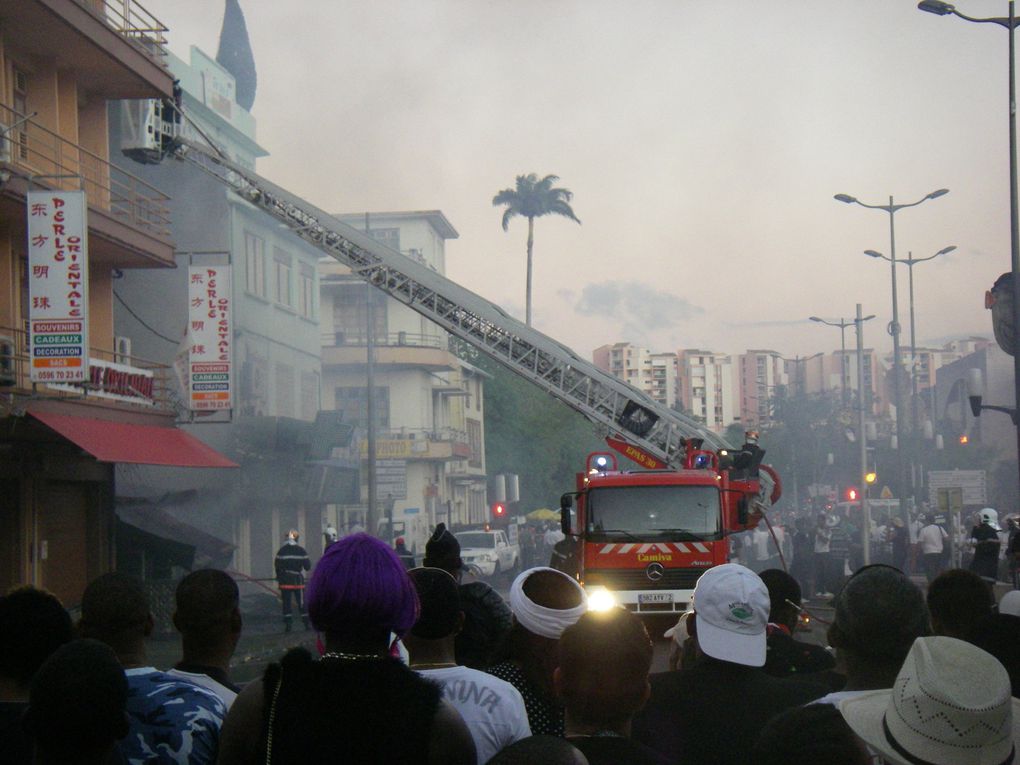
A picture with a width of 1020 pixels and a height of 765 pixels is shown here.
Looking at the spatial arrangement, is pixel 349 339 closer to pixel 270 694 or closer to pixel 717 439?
pixel 717 439

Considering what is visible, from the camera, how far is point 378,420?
200 feet

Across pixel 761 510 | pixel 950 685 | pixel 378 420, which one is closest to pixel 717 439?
pixel 761 510

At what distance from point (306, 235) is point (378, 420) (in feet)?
132

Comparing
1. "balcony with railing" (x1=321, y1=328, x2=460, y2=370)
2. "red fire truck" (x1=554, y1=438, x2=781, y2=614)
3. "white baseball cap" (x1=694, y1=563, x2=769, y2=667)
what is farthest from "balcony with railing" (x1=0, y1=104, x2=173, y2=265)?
"balcony with railing" (x1=321, y1=328, x2=460, y2=370)

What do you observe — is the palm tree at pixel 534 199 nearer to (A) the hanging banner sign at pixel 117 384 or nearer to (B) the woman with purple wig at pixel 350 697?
(A) the hanging banner sign at pixel 117 384

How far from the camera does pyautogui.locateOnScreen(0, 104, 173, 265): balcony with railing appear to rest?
59.6ft

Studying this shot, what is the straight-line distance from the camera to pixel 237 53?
51.9 metres

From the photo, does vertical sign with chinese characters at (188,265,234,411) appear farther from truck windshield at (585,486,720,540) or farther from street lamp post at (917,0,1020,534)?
street lamp post at (917,0,1020,534)

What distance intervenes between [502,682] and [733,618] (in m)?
0.83

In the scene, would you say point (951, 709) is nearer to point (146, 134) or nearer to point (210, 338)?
point (210, 338)

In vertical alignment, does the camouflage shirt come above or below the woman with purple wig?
below

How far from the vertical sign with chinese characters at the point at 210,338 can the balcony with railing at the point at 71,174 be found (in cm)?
94

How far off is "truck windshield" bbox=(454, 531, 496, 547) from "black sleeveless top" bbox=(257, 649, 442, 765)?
121ft

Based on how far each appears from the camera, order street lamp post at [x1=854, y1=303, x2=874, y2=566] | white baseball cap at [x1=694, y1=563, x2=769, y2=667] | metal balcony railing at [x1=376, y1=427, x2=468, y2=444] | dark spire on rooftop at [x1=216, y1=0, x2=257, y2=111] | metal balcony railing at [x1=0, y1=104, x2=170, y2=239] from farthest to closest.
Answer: metal balcony railing at [x1=376, y1=427, x2=468, y2=444] → dark spire on rooftop at [x1=216, y1=0, x2=257, y2=111] → street lamp post at [x1=854, y1=303, x2=874, y2=566] → metal balcony railing at [x1=0, y1=104, x2=170, y2=239] → white baseball cap at [x1=694, y1=563, x2=769, y2=667]
